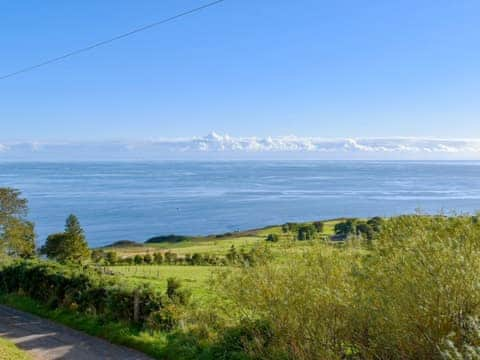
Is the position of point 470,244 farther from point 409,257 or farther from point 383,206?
point 383,206

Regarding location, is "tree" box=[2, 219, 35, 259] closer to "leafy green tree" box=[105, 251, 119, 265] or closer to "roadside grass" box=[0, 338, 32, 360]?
"leafy green tree" box=[105, 251, 119, 265]

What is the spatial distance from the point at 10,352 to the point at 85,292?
4.15 metres

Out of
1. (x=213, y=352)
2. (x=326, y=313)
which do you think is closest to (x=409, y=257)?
(x=326, y=313)

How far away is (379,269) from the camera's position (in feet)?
25.3

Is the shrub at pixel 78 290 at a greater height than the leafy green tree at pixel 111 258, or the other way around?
the shrub at pixel 78 290

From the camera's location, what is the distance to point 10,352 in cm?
1141

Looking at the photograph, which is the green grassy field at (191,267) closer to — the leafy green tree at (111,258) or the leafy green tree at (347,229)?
the leafy green tree at (347,229)

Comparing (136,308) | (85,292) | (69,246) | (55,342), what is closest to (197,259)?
(69,246)

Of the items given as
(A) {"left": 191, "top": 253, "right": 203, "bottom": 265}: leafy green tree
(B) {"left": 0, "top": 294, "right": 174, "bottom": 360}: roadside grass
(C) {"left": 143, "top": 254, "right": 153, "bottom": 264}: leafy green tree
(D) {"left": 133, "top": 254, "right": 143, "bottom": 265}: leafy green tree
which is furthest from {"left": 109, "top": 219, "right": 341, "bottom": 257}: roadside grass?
(B) {"left": 0, "top": 294, "right": 174, "bottom": 360}: roadside grass

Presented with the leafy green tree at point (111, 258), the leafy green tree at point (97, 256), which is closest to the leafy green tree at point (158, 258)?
the leafy green tree at point (111, 258)

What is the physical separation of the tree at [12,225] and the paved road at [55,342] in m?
24.7

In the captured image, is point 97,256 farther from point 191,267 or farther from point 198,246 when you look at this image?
point 198,246

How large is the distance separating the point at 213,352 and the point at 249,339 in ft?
4.27

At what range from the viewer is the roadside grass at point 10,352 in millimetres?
10927
